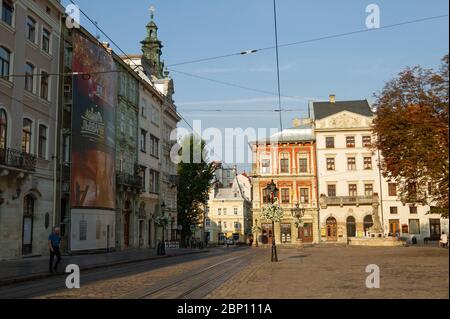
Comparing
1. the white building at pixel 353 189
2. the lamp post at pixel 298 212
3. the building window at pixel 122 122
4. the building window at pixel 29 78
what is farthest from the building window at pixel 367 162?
the building window at pixel 29 78


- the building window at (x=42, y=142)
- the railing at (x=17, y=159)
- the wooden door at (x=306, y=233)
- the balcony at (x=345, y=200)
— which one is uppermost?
the building window at (x=42, y=142)

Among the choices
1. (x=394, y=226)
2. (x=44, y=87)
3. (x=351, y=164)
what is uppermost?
→ (x=44, y=87)

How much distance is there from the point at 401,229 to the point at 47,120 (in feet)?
161

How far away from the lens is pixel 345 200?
67.0 metres

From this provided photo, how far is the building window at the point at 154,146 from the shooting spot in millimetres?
49688

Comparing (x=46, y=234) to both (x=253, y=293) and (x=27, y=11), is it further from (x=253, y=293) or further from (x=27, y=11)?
(x=253, y=293)

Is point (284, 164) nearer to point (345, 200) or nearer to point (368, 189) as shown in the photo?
point (345, 200)

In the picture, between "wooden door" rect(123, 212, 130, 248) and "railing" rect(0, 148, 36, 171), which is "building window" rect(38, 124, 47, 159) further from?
"wooden door" rect(123, 212, 130, 248)

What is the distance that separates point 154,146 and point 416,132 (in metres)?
29.0

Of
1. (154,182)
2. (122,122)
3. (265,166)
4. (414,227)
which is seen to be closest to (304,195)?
(265,166)

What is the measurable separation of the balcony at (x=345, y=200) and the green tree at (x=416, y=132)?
3477 centimetres

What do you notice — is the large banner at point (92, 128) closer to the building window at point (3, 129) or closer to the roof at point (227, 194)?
the building window at point (3, 129)

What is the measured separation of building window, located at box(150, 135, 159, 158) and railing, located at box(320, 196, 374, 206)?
26.3 metres
